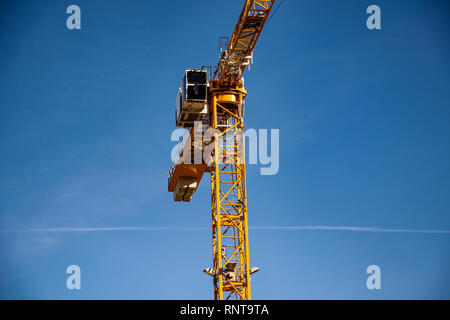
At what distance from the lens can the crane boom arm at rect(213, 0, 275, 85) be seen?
49938 millimetres

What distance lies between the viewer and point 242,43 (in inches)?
2061

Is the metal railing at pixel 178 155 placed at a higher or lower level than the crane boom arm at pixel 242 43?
lower

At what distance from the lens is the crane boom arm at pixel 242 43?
49.9m

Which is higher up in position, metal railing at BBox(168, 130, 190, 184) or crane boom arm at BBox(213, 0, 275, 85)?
crane boom arm at BBox(213, 0, 275, 85)

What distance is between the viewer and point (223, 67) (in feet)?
179
